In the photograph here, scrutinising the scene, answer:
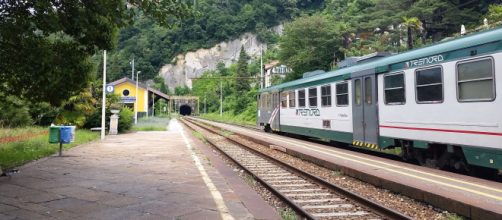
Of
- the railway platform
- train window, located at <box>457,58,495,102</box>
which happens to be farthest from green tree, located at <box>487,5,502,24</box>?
train window, located at <box>457,58,495,102</box>

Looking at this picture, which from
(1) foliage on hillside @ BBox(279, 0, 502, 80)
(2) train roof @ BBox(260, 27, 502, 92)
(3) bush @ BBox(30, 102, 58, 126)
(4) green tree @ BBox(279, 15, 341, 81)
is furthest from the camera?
(4) green tree @ BBox(279, 15, 341, 81)

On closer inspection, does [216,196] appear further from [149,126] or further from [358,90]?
[149,126]

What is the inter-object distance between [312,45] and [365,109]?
3802 cm

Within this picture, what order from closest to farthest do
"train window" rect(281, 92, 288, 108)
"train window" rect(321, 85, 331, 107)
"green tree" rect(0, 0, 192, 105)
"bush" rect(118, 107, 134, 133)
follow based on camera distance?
"green tree" rect(0, 0, 192, 105), "train window" rect(321, 85, 331, 107), "train window" rect(281, 92, 288, 108), "bush" rect(118, 107, 134, 133)

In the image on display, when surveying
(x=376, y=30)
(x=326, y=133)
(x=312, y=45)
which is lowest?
(x=326, y=133)

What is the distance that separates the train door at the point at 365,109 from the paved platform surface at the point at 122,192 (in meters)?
4.92

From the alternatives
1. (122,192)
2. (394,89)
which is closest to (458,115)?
(394,89)

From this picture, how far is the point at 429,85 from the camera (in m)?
10.8

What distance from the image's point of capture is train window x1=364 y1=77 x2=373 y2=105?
13.7 meters

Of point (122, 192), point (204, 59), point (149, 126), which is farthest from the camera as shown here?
point (204, 59)

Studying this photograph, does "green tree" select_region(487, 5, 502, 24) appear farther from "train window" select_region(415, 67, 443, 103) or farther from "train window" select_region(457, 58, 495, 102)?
"train window" select_region(457, 58, 495, 102)

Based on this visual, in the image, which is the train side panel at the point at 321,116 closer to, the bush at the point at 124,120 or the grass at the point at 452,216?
the grass at the point at 452,216

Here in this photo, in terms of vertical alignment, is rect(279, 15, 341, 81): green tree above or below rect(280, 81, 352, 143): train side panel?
above

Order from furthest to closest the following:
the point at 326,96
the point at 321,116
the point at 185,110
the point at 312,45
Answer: the point at 185,110 → the point at 312,45 → the point at 321,116 → the point at 326,96
